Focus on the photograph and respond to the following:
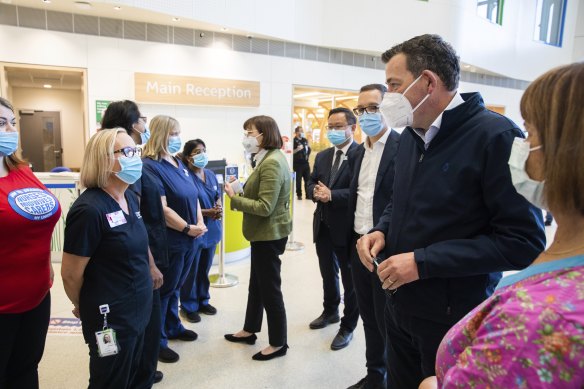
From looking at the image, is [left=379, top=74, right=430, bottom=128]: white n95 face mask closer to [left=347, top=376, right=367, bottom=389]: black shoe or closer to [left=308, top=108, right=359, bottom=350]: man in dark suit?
[left=308, top=108, right=359, bottom=350]: man in dark suit

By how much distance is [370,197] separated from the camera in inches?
95.6

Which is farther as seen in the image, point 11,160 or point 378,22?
point 378,22

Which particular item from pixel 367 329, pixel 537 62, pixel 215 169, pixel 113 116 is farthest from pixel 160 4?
pixel 537 62

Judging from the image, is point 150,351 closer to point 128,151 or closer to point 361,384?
point 128,151

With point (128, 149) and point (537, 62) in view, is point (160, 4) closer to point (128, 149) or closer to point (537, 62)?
point (128, 149)

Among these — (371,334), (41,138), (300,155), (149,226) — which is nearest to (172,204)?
(149,226)

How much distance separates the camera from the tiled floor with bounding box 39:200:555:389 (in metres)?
2.45

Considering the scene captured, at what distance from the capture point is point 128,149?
1.85 m

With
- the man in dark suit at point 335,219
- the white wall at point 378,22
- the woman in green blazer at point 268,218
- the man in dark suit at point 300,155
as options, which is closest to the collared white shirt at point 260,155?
the woman in green blazer at point 268,218

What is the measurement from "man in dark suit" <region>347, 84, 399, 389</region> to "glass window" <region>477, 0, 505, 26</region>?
363 inches

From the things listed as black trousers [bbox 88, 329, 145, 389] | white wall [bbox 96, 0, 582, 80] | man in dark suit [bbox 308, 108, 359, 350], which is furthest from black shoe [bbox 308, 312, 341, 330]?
white wall [bbox 96, 0, 582, 80]

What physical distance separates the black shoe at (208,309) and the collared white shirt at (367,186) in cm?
172

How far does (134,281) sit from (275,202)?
111 centimetres

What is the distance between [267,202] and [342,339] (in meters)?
1.28
